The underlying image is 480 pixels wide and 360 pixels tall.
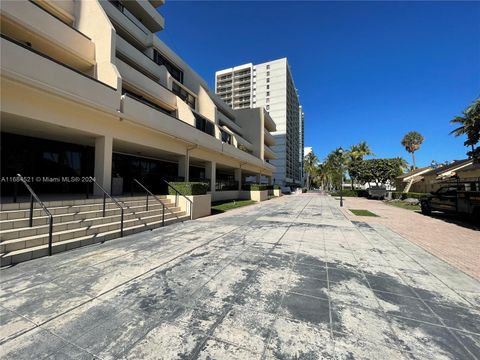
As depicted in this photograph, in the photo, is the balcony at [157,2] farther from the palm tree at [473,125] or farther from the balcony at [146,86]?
the palm tree at [473,125]

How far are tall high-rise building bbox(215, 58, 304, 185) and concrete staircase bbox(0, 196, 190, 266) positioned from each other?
199 feet

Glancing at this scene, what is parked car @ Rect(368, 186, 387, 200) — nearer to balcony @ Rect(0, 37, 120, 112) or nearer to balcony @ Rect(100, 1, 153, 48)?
balcony @ Rect(100, 1, 153, 48)

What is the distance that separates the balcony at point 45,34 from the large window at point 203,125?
25.1 ft

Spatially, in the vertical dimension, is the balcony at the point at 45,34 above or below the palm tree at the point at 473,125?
above

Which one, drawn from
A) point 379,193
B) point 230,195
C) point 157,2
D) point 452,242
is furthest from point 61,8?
point 379,193

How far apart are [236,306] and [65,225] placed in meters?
6.11

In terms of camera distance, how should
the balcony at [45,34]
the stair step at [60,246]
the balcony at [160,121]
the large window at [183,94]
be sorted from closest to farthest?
the stair step at [60,246], the balcony at [45,34], the balcony at [160,121], the large window at [183,94]

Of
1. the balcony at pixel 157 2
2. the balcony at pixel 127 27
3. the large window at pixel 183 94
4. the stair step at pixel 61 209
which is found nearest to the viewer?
the stair step at pixel 61 209

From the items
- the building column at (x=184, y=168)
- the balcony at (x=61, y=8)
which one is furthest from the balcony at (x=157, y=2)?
the building column at (x=184, y=168)

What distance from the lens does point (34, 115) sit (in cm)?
753

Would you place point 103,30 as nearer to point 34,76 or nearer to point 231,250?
point 34,76

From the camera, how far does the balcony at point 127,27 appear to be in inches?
634

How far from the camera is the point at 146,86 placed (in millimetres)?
15289

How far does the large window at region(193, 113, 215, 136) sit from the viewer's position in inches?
700
